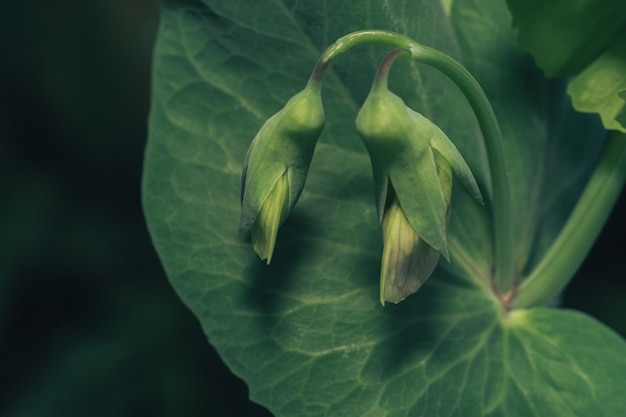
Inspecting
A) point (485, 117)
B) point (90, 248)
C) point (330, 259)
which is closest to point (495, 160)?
point (485, 117)

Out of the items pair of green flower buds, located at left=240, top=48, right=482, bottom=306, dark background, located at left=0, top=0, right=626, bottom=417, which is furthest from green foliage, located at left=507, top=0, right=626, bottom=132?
dark background, located at left=0, top=0, right=626, bottom=417

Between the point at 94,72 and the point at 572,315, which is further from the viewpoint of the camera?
the point at 94,72

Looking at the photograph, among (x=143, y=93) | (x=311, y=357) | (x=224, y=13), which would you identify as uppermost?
(x=224, y=13)

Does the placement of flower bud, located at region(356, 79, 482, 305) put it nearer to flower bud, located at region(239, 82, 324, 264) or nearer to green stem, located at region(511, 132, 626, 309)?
flower bud, located at region(239, 82, 324, 264)

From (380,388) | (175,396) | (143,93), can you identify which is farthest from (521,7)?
(143,93)

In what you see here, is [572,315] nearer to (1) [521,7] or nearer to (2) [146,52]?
(1) [521,7]

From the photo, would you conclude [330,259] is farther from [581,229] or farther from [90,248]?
[90,248]
